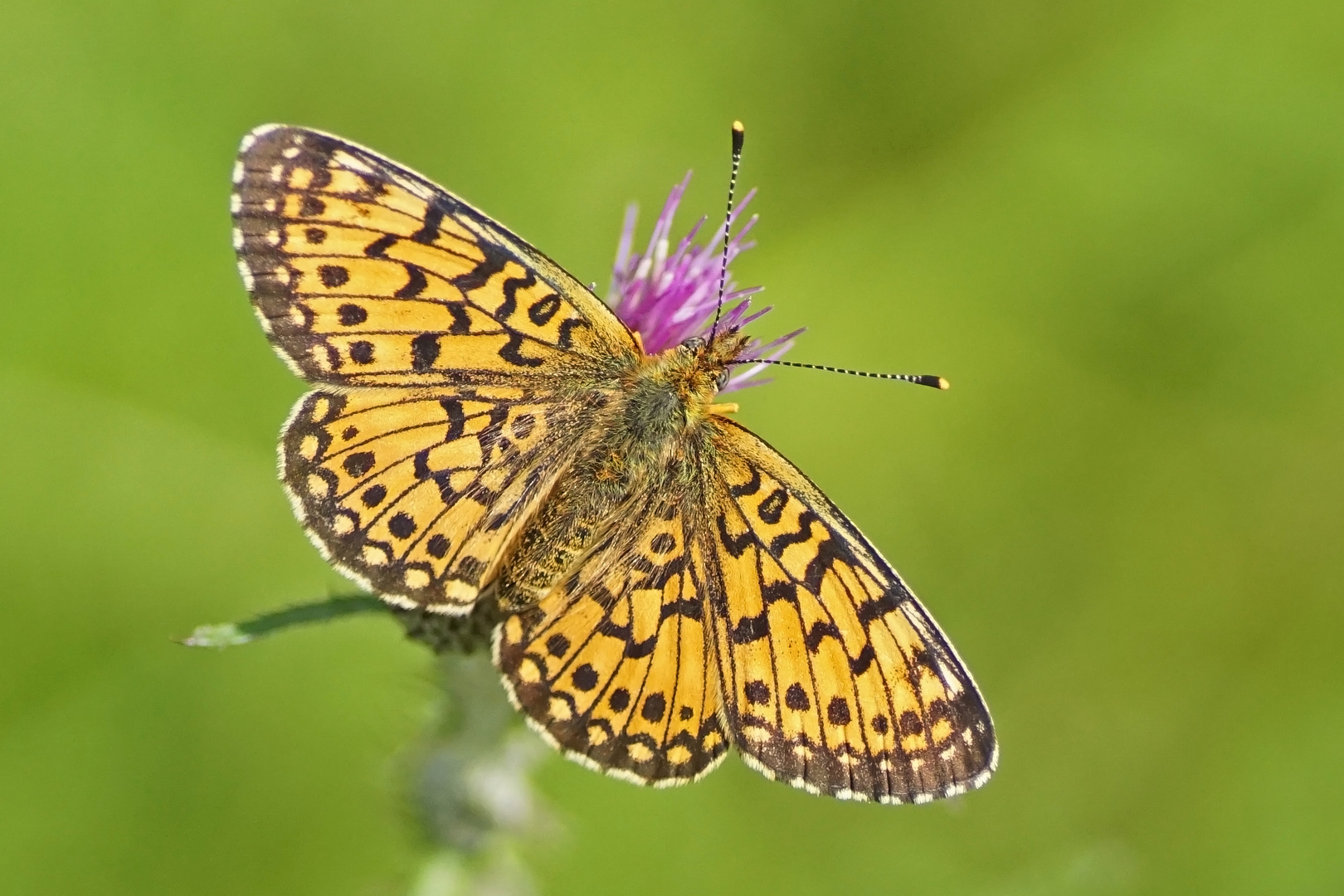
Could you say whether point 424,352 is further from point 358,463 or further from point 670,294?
point 670,294

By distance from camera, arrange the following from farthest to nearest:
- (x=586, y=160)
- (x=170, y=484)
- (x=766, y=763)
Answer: (x=586, y=160) → (x=170, y=484) → (x=766, y=763)

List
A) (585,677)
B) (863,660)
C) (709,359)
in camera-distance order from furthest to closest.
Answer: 1. (709,359)
2. (585,677)
3. (863,660)

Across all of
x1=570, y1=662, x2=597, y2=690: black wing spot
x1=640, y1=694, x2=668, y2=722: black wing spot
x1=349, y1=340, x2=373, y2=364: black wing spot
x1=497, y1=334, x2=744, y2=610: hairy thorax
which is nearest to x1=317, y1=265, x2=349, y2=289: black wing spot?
x1=349, y1=340, x2=373, y2=364: black wing spot

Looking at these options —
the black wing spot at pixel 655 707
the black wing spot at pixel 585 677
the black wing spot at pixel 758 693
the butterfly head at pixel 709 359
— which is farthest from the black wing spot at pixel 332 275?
the black wing spot at pixel 758 693

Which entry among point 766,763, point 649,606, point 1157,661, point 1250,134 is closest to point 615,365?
point 649,606

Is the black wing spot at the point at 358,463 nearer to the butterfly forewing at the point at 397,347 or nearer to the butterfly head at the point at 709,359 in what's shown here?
the butterfly forewing at the point at 397,347

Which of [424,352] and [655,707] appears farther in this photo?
[424,352]

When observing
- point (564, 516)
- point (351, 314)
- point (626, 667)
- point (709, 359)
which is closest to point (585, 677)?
point (626, 667)

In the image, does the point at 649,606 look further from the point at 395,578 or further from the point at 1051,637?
the point at 1051,637
